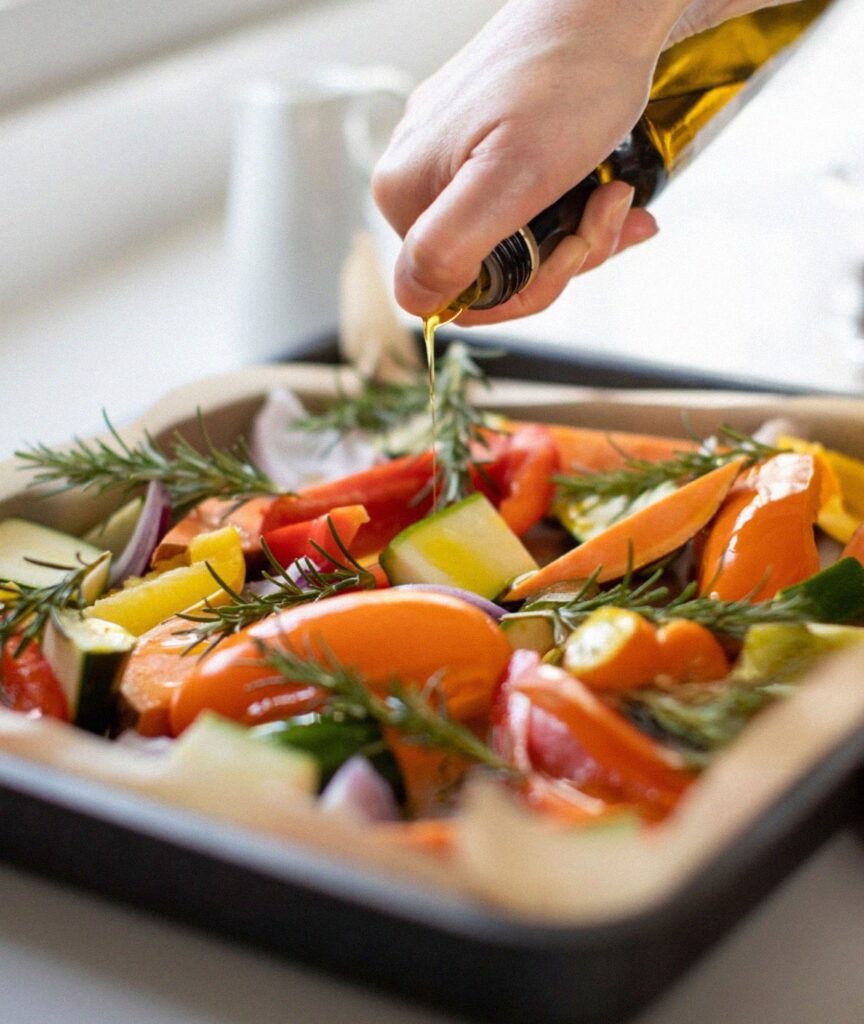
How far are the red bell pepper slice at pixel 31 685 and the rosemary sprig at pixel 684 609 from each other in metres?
0.30

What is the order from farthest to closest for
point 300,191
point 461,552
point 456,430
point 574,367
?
point 300,191 < point 574,367 < point 456,430 < point 461,552

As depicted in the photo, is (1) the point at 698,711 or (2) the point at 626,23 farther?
(2) the point at 626,23

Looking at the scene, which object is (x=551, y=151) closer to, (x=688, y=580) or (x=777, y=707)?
(x=688, y=580)

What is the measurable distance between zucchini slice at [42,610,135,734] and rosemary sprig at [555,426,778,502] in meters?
0.41

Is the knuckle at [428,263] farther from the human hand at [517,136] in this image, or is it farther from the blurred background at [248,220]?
the blurred background at [248,220]

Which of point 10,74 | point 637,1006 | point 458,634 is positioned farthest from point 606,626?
point 10,74

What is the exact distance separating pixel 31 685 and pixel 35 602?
0.25ft

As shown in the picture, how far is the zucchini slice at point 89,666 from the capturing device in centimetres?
86

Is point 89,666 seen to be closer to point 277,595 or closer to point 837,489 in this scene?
point 277,595

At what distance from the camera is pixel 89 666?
0.86 m

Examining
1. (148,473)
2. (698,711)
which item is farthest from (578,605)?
(148,473)

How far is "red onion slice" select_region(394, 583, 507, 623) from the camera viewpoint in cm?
91

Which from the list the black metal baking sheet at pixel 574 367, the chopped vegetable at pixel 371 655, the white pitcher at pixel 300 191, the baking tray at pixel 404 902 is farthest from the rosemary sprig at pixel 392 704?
the white pitcher at pixel 300 191

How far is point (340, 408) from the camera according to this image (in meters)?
1.34
